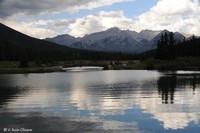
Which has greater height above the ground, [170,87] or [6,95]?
[170,87]

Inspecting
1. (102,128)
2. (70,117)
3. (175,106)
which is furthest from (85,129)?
(175,106)

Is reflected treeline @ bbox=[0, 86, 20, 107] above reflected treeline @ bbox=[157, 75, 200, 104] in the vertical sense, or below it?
below

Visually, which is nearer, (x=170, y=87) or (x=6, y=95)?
(x=6, y=95)

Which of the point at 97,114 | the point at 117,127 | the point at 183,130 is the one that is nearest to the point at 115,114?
the point at 97,114

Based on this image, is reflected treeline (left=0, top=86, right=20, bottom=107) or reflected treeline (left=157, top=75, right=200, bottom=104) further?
reflected treeline (left=0, top=86, right=20, bottom=107)

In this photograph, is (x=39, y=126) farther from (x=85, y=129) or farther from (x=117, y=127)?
(x=117, y=127)

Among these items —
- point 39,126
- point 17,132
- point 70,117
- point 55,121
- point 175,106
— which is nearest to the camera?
point 17,132

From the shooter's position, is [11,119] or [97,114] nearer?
[11,119]

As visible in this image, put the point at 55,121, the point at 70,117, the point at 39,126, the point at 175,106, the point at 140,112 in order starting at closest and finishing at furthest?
the point at 39,126
the point at 55,121
the point at 70,117
the point at 140,112
the point at 175,106

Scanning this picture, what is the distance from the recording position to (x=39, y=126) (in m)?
31.8

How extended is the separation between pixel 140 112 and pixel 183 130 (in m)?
10.2

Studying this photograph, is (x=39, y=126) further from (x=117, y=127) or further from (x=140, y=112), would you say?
(x=140, y=112)

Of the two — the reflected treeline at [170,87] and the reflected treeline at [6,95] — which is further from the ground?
the reflected treeline at [170,87]

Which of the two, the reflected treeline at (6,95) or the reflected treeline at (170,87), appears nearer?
the reflected treeline at (170,87)
